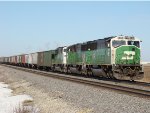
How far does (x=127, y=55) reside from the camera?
25.0m

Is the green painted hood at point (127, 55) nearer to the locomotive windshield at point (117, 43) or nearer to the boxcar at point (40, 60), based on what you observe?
the locomotive windshield at point (117, 43)

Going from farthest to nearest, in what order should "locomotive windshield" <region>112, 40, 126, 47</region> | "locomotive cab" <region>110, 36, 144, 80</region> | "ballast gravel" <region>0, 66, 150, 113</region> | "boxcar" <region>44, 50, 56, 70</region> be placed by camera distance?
1. "boxcar" <region>44, 50, 56, 70</region>
2. "locomotive windshield" <region>112, 40, 126, 47</region>
3. "locomotive cab" <region>110, 36, 144, 80</region>
4. "ballast gravel" <region>0, 66, 150, 113</region>

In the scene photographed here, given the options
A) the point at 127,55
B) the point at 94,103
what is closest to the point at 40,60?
the point at 127,55

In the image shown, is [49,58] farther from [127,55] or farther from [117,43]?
[127,55]

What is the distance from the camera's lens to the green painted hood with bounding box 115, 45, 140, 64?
24.7 meters

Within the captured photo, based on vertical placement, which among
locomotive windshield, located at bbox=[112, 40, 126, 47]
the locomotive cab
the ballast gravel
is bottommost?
the ballast gravel

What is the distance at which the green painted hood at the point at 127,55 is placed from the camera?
81.1ft

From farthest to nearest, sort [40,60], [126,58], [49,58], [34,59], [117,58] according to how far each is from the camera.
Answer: [34,59], [40,60], [49,58], [126,58], [117,58]

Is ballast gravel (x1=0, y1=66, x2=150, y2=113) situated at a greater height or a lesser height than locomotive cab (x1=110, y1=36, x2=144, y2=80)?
lesser

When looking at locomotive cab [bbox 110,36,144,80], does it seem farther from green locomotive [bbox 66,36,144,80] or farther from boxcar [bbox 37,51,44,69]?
boxcar [bbox 37,51,44,69]

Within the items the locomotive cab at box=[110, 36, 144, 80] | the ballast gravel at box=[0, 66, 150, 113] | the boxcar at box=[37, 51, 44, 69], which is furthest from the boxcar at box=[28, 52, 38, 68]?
the ballast gravel at box=[0, 66, 150, 113]

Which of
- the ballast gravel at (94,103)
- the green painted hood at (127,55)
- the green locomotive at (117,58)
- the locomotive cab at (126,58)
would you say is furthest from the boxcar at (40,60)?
the ballast gravel at (94,103)

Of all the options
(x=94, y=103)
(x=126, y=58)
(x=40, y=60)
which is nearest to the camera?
(x=94, y=103)

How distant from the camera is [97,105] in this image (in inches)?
526
